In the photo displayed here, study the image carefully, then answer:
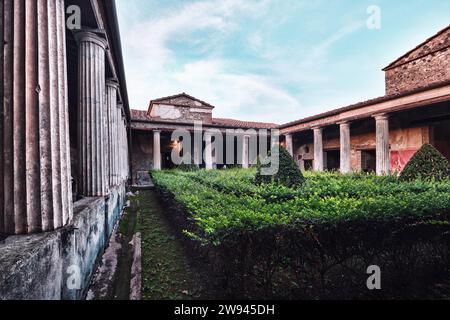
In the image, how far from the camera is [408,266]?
306 centimetres

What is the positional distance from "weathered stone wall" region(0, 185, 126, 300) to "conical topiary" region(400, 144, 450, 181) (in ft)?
24.7

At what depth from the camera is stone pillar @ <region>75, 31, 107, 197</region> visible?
14.8ft

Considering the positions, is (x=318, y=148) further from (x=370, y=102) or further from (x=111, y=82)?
(x=111, y=82)

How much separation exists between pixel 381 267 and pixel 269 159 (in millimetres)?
4408

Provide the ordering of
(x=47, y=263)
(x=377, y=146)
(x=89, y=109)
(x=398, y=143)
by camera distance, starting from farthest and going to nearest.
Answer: (x=398, y=143)
(x=377, y=146)
(x=89, y=109)
(x=47, y=263)

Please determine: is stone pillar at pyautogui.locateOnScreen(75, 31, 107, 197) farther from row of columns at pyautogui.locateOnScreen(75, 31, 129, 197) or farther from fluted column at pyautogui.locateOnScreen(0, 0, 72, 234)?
fluted column at pyautogui.locateOnScreen(0, 0, 72, 234)

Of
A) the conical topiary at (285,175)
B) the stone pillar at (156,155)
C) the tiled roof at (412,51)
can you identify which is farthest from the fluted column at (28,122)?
the tiled roof at (412,51)

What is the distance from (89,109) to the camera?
15.1ft

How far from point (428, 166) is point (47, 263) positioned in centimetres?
840

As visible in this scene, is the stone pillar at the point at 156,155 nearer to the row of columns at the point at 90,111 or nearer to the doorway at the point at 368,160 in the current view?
the row of columns at the point at 90,111

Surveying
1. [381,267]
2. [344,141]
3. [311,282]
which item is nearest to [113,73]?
[311,282]

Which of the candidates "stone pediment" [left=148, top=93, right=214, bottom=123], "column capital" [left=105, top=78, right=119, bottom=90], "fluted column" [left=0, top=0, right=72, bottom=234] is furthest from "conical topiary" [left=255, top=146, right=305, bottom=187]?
"stone pediment" [left=148, top=93, right=214, bottom=123]

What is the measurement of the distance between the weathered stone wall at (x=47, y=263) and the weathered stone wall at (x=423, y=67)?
49.0ft

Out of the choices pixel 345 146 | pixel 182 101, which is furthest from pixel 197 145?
pixel 345 146
